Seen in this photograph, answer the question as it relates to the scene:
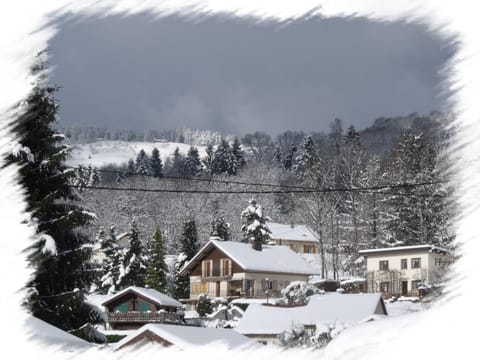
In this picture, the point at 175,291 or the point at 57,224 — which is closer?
the point at 57,224

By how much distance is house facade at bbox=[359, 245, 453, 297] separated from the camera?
142 ft

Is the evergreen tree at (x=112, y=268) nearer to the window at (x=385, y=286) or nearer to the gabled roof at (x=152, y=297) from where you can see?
the gabled roof at (x=152, y=297)

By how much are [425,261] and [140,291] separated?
18420mm

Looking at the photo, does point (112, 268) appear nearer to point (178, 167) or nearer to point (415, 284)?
point (415, 284)

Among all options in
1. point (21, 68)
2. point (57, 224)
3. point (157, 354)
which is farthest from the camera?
point (57, 224)

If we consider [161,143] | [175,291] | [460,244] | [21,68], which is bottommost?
[175,291]

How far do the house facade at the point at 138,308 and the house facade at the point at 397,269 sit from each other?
1330 cm

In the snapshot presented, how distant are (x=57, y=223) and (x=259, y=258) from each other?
137 ft

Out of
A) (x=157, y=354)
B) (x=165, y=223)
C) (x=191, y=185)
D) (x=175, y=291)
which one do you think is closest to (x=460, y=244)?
(x=157, y=354)

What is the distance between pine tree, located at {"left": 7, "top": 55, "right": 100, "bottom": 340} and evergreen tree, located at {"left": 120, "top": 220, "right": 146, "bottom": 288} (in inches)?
1695

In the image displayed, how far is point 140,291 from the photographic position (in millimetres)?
43625

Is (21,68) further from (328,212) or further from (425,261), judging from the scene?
(328,212)

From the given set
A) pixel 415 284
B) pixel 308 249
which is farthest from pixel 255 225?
pixel 308 249

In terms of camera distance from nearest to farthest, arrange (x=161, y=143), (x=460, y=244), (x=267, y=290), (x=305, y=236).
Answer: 1. (x=460, y=244)
2. (x=267, y=290)
3. (x=305, y=236)
4. (x=161, y=143)
